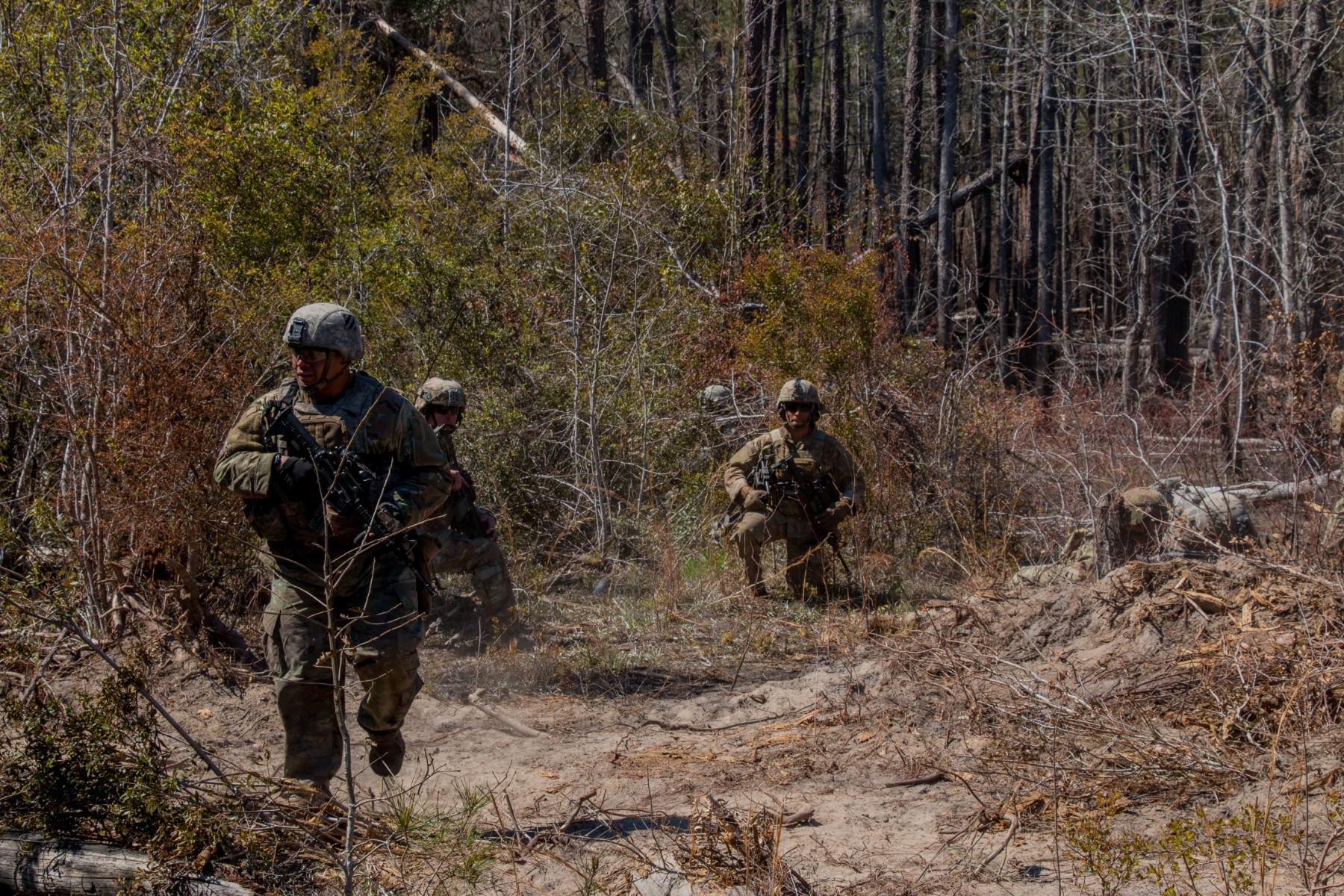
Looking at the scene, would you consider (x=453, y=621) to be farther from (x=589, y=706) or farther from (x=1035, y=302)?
(x=1035, y=302)

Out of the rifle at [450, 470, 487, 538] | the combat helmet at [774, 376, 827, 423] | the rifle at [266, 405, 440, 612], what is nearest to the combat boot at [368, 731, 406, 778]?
the rifle at [266, 405, 440, 612]

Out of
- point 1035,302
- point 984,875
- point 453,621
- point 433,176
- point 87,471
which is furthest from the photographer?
point 1035,302

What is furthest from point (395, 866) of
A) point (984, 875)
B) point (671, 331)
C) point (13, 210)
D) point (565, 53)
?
point (565, 53)

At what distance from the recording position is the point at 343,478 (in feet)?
13.2

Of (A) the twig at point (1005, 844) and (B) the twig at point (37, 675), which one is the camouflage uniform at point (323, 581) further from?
(A) the twig at point (1005, 844)

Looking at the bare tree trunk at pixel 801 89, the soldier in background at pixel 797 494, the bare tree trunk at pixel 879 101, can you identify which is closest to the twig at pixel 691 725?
the soldier in background at pixel 797 494

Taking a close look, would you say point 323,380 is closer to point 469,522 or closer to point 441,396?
point 441,396

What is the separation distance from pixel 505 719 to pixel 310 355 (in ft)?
7.53

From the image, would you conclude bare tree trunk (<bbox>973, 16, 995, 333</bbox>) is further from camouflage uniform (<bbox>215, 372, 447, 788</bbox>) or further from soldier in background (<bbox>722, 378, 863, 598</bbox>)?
camouflage uniform (<bbox>215, 372, 447, 788</bbox>)

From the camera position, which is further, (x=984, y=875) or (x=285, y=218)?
(x=285, y=218)

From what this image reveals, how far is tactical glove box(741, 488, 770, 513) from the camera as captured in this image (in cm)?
791

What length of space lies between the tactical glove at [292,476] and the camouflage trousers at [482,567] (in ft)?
9.31

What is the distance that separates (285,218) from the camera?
9.38m

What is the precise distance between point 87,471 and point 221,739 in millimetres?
1514
